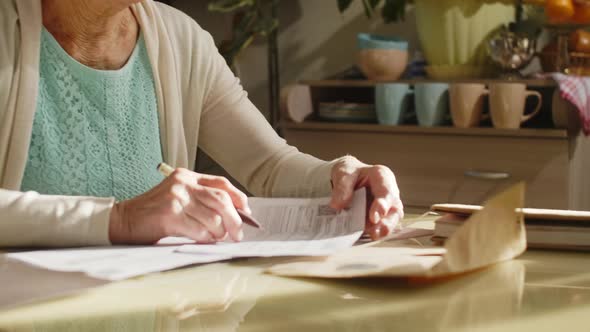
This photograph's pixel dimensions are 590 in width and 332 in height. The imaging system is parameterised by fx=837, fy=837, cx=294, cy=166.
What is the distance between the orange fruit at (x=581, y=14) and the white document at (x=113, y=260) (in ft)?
6.16

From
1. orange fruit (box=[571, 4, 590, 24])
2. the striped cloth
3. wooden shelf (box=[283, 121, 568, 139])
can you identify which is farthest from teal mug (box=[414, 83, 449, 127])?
orange fruit (box=[571, 4, 590, 24])

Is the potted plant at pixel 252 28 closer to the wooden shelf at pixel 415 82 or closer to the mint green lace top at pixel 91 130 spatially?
the wooden shelf at pixel 415 82

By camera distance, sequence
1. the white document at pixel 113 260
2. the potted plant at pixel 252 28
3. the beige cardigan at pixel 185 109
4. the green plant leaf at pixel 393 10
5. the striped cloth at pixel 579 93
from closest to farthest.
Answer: the white document at pixel 113 260, the beige cardigan at pixel 185 109, the striped cloth at pixel 579 93, the green plant leaf at pixel 393 10, the potted plant at pixel 252 28

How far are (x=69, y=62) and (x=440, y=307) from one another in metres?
0.79

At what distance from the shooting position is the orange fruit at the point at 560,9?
2.38 m

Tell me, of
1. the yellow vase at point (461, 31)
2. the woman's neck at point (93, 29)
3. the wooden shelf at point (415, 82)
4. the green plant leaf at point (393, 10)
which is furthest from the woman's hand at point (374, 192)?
the green plant leaf at point (393, 10)

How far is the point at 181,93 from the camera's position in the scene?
141cm

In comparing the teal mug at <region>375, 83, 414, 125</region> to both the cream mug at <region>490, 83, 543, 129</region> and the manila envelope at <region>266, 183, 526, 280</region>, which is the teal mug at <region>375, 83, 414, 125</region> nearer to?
the cream mug at <region>490, 83, 543, 129</region>

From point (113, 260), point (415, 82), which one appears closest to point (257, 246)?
point (113, 260)

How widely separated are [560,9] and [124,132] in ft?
5.06

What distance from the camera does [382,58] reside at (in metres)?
2.52

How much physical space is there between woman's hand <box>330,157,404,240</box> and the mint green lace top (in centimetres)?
33

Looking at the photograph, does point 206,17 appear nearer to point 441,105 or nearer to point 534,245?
point 441,105

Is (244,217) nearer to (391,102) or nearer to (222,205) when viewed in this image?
(222,205)
